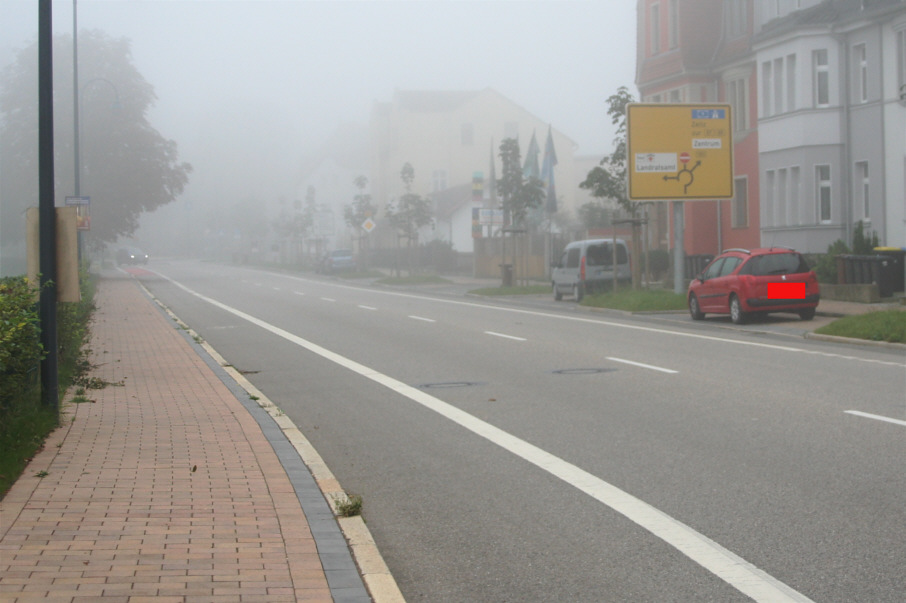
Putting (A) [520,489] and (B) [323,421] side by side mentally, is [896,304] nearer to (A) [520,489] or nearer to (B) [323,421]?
(B) [323,421]

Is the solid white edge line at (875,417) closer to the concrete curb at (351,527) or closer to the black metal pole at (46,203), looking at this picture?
the concrete curb at (351,527)

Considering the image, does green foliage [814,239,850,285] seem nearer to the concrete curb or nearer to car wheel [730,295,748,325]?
car wheel [730,295,748,325]

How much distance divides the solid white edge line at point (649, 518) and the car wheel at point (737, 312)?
39.3ft

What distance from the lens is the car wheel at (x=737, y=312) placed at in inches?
868

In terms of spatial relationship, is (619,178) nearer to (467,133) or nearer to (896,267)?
(896,267)

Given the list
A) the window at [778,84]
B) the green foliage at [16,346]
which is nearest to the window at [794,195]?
the window at [778,84]

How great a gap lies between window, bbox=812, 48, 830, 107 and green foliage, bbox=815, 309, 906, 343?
14.5 metres

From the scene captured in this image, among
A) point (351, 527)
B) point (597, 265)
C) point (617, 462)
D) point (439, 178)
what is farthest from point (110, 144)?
point (351, 527)

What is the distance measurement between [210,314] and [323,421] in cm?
1910

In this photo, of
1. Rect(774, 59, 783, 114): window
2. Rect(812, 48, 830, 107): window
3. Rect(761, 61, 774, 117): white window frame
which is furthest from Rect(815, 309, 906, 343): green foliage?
Rect(761, 61, 774, 117): white window frame

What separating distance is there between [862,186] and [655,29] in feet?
42.0

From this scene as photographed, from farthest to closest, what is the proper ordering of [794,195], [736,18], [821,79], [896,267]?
[736,18]
[794,195]
[821,79]
[896,267]

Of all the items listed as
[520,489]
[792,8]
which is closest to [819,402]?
[520,489]

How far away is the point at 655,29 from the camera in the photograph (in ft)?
135
